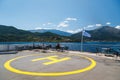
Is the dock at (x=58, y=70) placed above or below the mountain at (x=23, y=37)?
below

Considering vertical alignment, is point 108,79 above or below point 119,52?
below

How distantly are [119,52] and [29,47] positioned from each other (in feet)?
42.3

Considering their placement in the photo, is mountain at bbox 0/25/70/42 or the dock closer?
the dock

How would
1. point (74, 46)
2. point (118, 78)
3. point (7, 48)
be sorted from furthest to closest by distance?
1. point (74, 46)
2. point (7, 48)
3. point (118, 78)

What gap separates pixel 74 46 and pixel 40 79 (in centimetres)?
1348

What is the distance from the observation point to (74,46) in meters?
18.3

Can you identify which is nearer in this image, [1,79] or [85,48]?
[1,79]

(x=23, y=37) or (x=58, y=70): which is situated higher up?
(x=23, y=37)

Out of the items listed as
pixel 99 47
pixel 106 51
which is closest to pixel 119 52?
pixel 106 51

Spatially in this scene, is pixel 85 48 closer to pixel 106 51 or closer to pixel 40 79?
pixel 106 51

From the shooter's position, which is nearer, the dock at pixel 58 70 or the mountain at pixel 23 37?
the dock at pixel 58 70

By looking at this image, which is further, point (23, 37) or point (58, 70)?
point (23, 37)

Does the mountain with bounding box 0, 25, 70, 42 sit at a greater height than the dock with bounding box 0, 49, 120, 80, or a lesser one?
greater

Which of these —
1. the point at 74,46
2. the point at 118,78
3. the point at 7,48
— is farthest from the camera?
the point at 74,46
